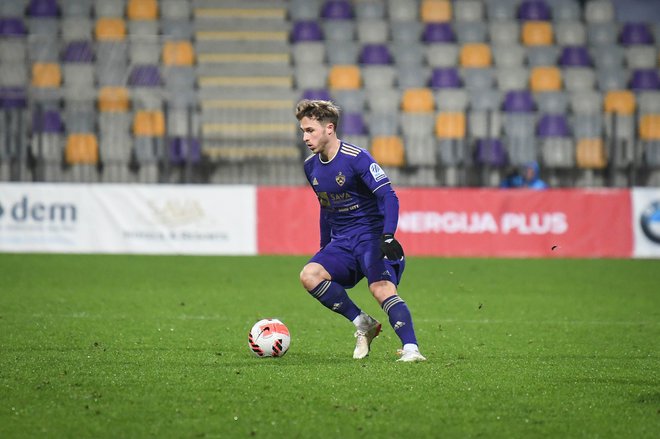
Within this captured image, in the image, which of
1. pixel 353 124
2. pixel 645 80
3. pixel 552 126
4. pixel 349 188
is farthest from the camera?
pixel 645 80

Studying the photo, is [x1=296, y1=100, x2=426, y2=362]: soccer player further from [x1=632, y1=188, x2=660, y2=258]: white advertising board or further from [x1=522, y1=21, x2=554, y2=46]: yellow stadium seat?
[x1=522, y1=21, x2=554, y2=46]: yellow stadium seat

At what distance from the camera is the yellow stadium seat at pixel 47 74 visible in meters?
23.1

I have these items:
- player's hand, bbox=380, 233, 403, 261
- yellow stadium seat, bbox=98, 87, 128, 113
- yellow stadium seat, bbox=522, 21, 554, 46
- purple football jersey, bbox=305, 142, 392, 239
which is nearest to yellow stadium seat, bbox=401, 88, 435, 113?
yellow stadium seat, bbox=522, 21, 554, 46

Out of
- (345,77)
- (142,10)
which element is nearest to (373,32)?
(345,77)

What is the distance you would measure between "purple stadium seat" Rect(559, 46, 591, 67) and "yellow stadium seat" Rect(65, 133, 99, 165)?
10.8 m

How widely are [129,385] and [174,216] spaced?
11.4 m

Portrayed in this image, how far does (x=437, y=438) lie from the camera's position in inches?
204

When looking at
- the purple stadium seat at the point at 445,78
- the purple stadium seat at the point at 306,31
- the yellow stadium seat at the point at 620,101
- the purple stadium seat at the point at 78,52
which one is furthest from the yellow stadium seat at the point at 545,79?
the purple stadium seat at the point at 78,52

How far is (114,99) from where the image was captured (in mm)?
21734

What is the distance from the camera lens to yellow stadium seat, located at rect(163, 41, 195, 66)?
934 inches

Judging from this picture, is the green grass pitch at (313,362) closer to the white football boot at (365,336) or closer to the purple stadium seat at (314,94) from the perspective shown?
the white football boot at (365,336)

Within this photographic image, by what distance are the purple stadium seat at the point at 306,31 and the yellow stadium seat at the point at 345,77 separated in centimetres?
120

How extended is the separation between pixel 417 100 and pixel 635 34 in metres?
6.19

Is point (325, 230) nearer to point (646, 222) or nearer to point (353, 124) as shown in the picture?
point (646, 222)
